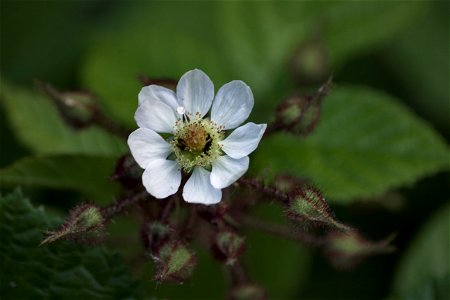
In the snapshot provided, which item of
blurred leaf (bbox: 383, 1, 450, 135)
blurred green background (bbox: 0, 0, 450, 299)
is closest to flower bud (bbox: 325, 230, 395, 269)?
blurred green background (bbox: 0, 0, 450, 299)

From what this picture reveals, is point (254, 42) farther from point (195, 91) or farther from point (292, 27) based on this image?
point (195, 91)

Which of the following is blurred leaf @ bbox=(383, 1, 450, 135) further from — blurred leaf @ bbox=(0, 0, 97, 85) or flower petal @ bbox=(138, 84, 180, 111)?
flower petal @ bbox=(138, 84, 180, 111)

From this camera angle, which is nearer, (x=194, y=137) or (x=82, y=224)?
(x=82, y=224)

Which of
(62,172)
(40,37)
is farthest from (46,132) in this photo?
(40,37)

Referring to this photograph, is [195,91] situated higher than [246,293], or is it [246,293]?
[195,91]

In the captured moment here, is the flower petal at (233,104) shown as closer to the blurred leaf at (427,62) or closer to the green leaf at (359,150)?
the green leaf at (359,150)

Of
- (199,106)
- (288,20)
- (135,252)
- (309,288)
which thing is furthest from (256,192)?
(288,20)

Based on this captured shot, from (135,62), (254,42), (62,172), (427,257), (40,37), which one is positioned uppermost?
(40,37)
